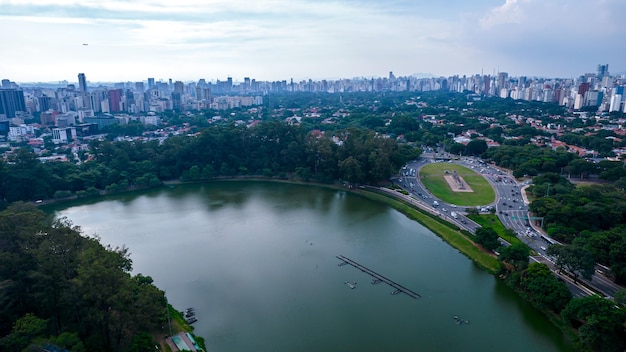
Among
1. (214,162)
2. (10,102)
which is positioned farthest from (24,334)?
(10,102)

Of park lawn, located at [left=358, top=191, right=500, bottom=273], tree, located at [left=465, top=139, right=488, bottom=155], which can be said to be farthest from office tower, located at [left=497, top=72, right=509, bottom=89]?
park lawn, located at [left=358, top=191, right=500, bottom=273]

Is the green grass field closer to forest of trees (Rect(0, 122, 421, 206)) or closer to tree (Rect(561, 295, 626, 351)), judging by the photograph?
forest of trees (Rect(0, 122, 421, 206))

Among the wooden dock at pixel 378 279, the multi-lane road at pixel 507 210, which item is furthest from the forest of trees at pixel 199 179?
the wooden dock at pixel 378 279

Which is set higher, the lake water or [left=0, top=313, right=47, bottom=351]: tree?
[left=0, top=313, right=47, bottom=351]: tree

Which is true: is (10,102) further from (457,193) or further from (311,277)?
(457,193)

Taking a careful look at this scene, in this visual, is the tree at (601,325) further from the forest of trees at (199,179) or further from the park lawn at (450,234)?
the park lawn at (450,234)

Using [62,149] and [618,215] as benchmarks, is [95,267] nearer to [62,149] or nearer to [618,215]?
[618,215]

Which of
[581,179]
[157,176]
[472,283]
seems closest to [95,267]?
[472,283]
